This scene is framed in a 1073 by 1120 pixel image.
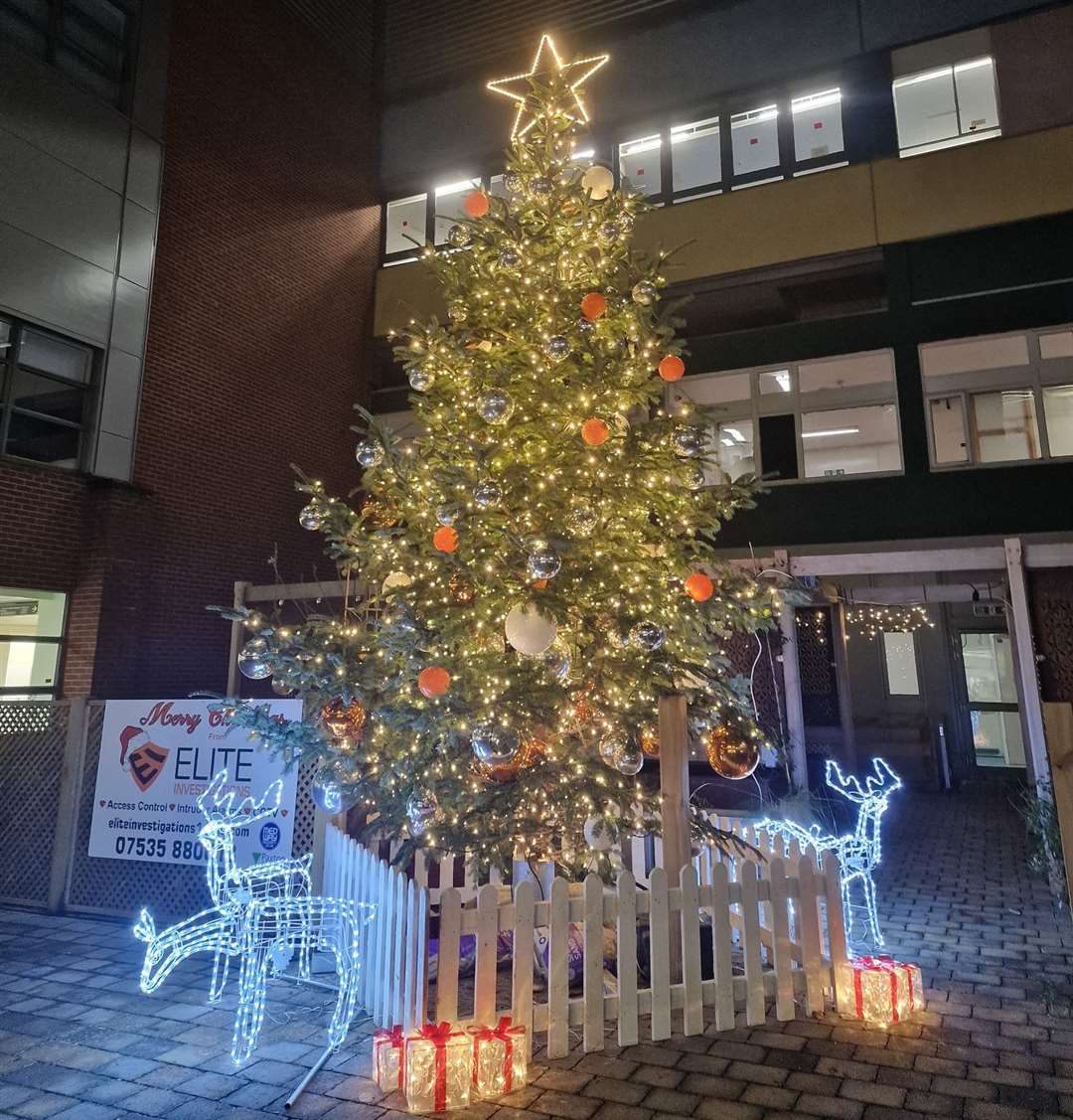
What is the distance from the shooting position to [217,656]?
11.2 meters

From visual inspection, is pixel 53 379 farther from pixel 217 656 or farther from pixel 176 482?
pixel 217 656

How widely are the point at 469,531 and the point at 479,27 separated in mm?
14071

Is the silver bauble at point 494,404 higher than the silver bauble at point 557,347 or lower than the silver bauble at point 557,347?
lower

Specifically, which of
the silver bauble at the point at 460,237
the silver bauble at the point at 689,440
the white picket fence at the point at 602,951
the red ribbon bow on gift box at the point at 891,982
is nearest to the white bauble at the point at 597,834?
the white picket fence at the point at 602,951

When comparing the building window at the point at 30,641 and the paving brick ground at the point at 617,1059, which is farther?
the building window at the point at 30,641

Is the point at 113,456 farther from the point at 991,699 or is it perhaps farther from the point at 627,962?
the point at 991,699

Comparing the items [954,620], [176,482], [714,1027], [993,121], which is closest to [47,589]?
[176,482]

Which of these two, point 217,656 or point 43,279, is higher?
point 43,279

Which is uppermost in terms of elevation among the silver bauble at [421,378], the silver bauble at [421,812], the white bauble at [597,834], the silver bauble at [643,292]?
the silver bauble at [643,292]

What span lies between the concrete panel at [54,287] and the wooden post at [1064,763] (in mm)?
10957

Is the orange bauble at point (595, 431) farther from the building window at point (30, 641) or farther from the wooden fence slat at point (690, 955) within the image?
the building window at point (30, 641)

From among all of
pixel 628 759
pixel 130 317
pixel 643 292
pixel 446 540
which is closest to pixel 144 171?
pixel 130 317

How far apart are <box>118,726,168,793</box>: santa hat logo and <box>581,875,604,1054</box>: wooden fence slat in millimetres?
4631

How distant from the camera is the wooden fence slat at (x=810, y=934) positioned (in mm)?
4547
